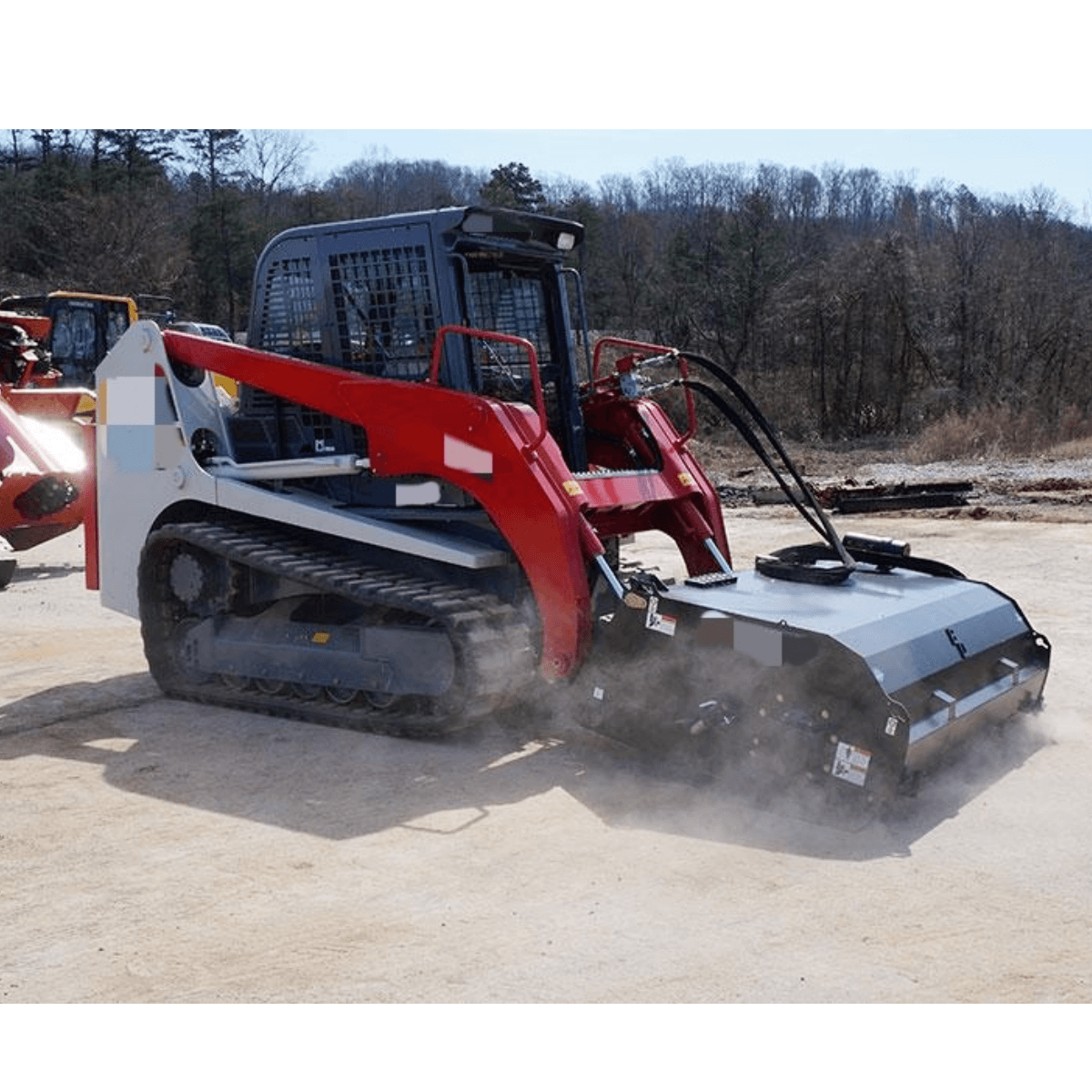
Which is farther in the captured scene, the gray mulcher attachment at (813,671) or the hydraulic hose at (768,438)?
the hydraulic hose at (768,438)

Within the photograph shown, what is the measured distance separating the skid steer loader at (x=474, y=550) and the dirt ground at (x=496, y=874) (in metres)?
0.27

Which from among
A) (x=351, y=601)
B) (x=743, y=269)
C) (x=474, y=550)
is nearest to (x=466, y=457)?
(x=474, y=550)

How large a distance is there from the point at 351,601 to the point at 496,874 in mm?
2249

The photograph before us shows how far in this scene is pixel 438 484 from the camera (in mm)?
5902

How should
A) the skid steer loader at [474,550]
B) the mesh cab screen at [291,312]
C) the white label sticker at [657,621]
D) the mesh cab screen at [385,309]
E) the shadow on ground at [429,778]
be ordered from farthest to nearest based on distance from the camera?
the mesh cab screen at [291,312], the mesh cab screen at [385,309], the white label sticker at [657,621], the skid steer loader at [474,550], the shadow on ground at [429,778]

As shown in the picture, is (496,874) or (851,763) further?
(851,763)

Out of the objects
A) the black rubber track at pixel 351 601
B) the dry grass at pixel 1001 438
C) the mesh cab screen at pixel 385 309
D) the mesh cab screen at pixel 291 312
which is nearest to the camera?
the black rubber track at pixel 351 601

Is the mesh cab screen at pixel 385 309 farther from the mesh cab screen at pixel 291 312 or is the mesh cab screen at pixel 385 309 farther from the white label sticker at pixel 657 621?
the white label sticker at pixel 657 621

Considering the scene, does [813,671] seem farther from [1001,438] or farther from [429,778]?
[1001,438]

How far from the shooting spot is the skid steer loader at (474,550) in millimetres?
4953

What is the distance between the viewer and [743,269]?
37.4 metres

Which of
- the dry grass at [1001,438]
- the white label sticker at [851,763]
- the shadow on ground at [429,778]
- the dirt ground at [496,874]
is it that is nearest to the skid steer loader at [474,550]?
the white label sticker at [851,763]

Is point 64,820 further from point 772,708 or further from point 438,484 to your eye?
point 772,708

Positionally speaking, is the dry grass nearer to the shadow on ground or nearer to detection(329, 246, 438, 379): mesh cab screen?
detection(329, 246, 438, 379): mesh cab screen
